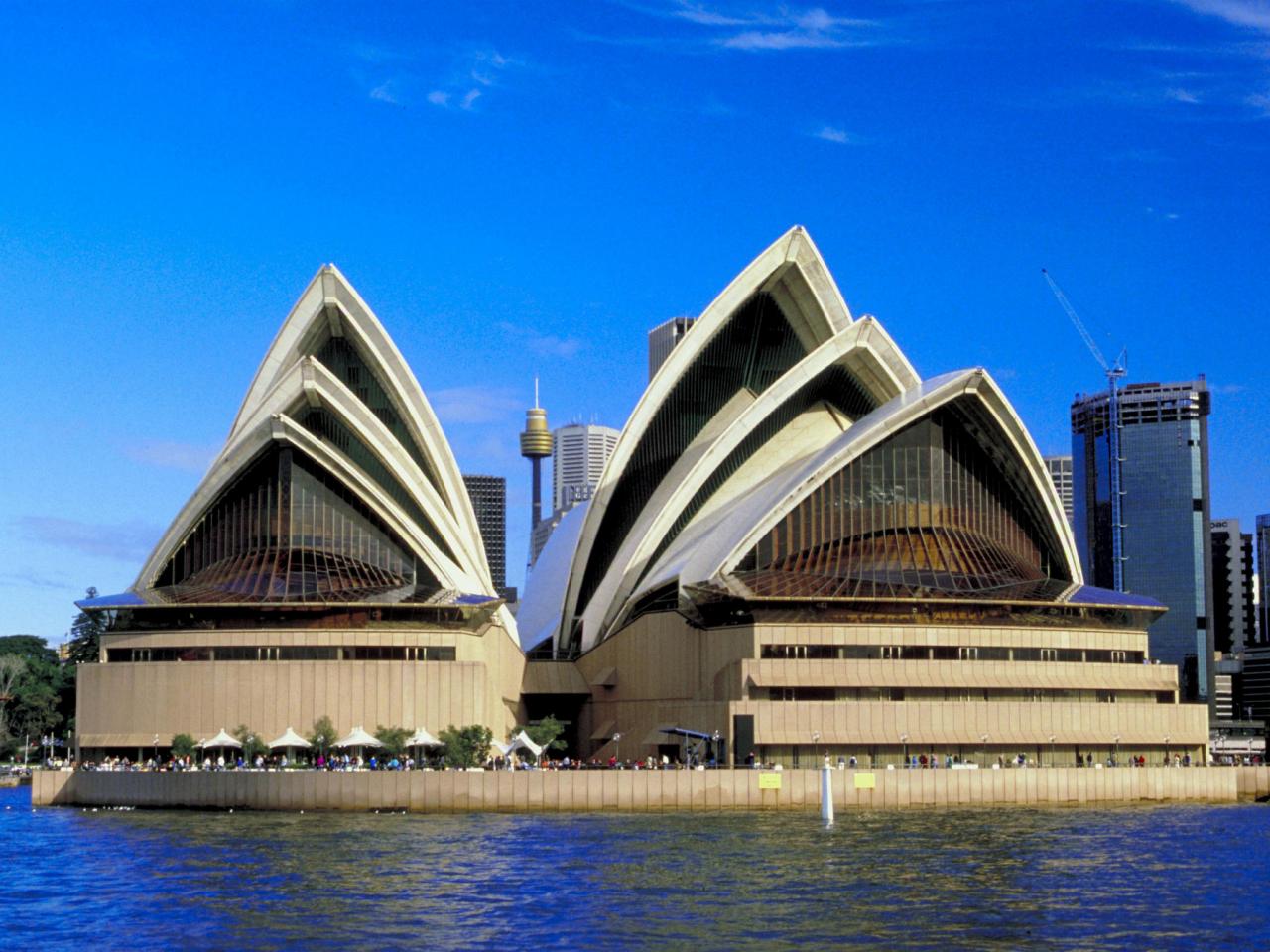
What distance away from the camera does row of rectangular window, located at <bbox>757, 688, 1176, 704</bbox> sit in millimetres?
83375

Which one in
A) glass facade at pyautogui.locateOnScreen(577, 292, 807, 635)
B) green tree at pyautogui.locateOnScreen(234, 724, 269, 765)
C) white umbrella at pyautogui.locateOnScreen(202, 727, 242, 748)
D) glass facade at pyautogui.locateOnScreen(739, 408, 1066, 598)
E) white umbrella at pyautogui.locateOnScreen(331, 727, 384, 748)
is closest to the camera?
white umbrella at pyautogui.locateOnScreen(202, 727, 242, 748)

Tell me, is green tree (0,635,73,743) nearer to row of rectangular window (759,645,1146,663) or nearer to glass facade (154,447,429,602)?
glass facade (154,447,429,602)

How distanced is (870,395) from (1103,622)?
1668cm

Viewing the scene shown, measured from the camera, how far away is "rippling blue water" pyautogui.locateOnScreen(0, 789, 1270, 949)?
133ft

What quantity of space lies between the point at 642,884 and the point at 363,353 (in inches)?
1955

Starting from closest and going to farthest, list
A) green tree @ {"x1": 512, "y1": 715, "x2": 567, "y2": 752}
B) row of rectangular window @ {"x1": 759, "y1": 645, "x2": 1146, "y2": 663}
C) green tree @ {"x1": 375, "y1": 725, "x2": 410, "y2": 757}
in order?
green tree @ {"x1": 375, "y1": 725, "x2": 410, "y2": 757} → row of rectangular window @ {"x1": 759, "y1": 645, "x2": 1146, "y2": 663} → green tree @ {"x1": 512, "y1": 715, "x2": 567, "y2": 752}

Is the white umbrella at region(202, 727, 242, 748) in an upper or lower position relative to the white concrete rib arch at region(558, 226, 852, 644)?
lower

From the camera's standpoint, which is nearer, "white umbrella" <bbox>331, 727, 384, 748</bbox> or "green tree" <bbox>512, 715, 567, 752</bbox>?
"white umbrella" <bbox>331, 727, 384, 748</bbox>

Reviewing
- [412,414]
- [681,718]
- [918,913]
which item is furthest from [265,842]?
[412,414]

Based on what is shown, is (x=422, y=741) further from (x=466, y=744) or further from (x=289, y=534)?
(x=289, y=534)

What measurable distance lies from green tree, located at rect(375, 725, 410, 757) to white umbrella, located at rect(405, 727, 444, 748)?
298mm

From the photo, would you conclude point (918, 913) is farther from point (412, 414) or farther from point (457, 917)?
point (412, 414)

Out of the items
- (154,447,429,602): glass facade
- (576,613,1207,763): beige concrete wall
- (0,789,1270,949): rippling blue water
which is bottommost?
(0,789,1270,949): rippling blue water

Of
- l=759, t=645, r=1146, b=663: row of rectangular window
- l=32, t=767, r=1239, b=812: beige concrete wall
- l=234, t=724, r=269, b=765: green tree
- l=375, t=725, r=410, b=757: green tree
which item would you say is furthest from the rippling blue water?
l=759, t=645, r=1146, b=663: row of rectangular window
